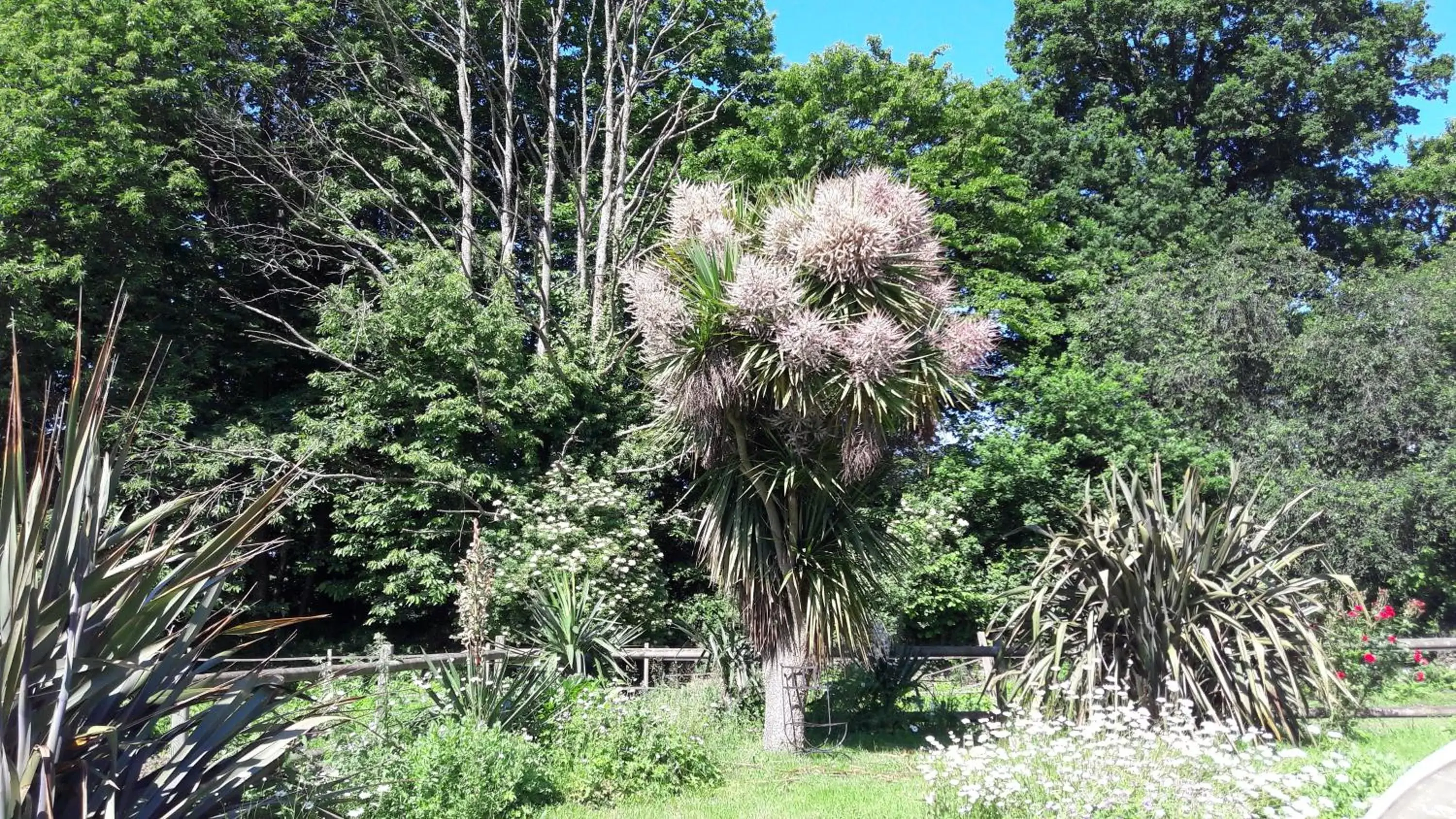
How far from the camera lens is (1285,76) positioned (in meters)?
20.5

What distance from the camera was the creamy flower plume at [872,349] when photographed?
661 centimetres

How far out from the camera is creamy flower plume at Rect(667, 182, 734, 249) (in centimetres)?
725

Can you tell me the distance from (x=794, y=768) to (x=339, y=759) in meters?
3.47

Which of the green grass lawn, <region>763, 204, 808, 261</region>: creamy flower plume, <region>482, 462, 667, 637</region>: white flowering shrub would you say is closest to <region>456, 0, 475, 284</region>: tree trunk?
<region>482, 462, 667, 637</region>: white flowering shrub

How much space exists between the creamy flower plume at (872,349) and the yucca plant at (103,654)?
4.27 metres

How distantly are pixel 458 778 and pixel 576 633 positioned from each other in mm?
4582

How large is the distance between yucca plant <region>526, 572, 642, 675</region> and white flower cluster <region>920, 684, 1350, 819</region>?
489 centimetres

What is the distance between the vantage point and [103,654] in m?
3.17

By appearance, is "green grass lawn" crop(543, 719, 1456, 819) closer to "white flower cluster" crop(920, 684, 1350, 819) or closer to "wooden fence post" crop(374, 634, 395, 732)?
"white flower cluster" crop(920, 684, 1350, 819)

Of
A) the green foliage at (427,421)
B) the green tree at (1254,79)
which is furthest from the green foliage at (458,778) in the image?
the green tree at (1254,79)

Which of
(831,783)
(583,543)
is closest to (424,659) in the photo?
(831,783)

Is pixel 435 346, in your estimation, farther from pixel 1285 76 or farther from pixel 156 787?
pixel 1285 76

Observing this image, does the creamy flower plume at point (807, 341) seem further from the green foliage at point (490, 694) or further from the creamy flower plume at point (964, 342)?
the green foliage at point (490, 694)

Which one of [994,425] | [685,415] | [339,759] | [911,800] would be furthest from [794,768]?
[994,425]
